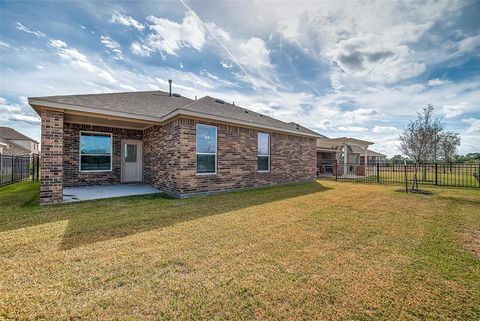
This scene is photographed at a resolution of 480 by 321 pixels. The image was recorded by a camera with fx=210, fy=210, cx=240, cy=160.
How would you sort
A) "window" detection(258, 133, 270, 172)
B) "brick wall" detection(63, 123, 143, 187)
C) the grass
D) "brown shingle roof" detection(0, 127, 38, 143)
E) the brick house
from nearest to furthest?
the grass → the brick house → "brick wall" detection(63, 123, 143, 187) → "window" detection(258, 133, 270, 172) → "brown shingle roof" detection(0, 127, 38, 143)

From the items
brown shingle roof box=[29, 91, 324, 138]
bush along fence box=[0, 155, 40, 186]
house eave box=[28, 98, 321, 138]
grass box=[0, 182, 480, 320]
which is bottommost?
grass box=[0, 182, 480, 320]

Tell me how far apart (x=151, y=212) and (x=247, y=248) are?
3.33m

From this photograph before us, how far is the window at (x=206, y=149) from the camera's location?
26.9ft

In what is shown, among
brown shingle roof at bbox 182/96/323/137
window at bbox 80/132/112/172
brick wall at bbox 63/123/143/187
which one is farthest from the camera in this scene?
window at bbox 80/132/112/172

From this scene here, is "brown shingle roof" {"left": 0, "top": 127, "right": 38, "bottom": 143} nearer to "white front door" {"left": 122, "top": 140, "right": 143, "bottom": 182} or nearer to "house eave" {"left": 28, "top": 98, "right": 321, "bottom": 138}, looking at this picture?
"white front door" {"left": 122, "top": 140, "right": 143, "bottom": 182}

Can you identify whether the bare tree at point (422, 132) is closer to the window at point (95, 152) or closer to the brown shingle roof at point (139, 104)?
the brown shingle roof at point (139, 104)

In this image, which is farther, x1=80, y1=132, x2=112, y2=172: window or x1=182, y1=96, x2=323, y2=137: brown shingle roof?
x1=80, y1=132, x2=112, y2=172: window

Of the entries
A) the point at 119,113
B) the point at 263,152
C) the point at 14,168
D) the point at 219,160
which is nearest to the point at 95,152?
the point at 119,113

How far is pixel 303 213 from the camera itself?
5707mm

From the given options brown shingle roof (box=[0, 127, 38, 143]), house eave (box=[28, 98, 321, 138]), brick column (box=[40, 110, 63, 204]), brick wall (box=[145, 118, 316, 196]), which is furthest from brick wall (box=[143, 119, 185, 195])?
brown shingle roof (box=[0, 127, 38, 143])

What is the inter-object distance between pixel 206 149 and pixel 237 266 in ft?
19.7

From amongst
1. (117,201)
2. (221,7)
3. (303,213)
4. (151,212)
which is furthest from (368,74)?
(117,201)

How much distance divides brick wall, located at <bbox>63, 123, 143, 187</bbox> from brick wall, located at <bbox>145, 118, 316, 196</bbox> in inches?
51.9

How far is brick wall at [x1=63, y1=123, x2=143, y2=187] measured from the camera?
9.30m
